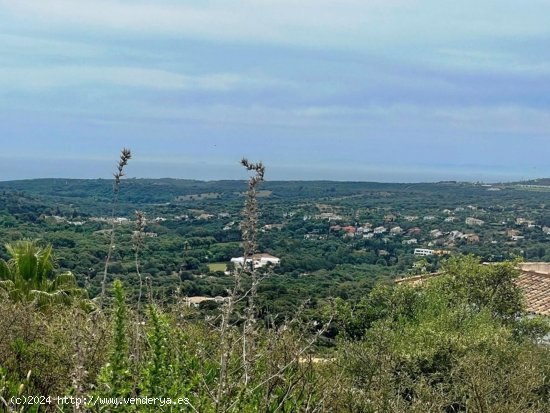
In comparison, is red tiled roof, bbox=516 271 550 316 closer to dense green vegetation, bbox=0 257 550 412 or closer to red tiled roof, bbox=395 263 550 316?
red tiled roof, bbox=395 263 550 316

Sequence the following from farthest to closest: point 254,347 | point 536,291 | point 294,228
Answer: point 294,228
point 536,291
point 254,347

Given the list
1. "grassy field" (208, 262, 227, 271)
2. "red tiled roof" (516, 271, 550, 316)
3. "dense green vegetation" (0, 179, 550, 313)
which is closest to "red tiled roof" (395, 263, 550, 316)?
"red tiled roof" (516, 271, 550, 316)

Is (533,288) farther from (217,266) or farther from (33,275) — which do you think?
(217,266)

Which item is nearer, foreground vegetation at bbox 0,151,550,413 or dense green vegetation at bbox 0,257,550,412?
foreground vegetation at bbox 0,151,550,413

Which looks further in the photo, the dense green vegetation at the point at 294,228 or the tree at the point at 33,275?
the dense green vegetation at the point at 294,228

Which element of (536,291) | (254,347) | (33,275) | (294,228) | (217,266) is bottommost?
(217,266)

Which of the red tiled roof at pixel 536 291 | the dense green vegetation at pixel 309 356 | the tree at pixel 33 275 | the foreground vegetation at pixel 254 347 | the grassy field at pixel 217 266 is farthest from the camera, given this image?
the grassy field at pixel 217 266

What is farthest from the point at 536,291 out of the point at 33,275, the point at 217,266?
the point at 217,266

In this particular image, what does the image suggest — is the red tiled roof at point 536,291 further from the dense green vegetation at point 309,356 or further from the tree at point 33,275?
the tree at point 33,275

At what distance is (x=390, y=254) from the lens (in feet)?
180

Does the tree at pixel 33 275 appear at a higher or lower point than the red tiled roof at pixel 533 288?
higher

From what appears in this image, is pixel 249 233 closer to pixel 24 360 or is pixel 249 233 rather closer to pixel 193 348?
pixel 193 348

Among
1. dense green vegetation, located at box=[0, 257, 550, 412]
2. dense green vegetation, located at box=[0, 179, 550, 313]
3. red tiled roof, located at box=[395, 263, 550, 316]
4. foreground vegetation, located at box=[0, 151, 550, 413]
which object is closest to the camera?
foreground vegetation, located at box=[0, 151, 550, 413]

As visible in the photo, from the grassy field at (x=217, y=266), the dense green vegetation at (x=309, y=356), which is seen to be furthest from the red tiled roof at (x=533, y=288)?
the grassy field at (x=217, y=266)
